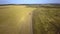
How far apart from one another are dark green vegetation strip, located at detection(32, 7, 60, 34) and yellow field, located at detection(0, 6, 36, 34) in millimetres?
41

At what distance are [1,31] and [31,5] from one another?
347mm

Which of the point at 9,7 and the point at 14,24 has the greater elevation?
the point at 9,7

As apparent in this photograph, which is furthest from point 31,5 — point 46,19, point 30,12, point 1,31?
point 1,31

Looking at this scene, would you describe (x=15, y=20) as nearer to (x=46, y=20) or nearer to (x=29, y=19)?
(x=29, y=19)

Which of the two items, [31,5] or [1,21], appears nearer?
[1,21]

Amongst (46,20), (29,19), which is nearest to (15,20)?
(29,19)

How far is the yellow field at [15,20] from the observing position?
70 centimetres

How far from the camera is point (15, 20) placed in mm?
771

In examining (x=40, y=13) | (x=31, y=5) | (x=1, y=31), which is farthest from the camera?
(x=31, y=5)

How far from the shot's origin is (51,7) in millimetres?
893

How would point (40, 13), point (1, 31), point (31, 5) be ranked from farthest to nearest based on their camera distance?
point (31, 5)
point (40, 13)
point (1, 31)

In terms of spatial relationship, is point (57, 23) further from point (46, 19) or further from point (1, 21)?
point (1, 21)

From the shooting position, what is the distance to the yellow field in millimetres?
697

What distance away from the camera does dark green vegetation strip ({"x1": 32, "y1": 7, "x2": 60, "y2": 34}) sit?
2.28ft
